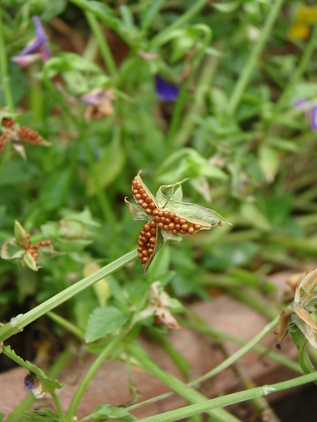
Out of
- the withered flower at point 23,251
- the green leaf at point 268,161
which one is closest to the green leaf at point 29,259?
the withered flower at point 23,251

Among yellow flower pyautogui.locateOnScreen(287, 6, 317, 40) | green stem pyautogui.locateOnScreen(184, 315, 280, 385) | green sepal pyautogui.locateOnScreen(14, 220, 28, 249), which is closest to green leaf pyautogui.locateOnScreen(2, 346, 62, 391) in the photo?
green sepal pyautogui.locateOnScreen(14, 220, 28, 249)

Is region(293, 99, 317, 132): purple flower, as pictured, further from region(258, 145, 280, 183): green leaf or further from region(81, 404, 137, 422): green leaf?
region(81, 404, 137, 422): green leaf

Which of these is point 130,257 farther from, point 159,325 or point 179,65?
point 179,65

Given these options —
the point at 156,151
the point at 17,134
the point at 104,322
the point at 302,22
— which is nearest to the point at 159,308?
the point at 104,322

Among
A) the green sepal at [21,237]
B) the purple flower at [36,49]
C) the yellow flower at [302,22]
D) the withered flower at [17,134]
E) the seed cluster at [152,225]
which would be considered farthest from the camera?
the yellow flower at [302,22]

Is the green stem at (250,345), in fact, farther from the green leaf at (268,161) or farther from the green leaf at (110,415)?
Answer: the green leaf at (268,161)

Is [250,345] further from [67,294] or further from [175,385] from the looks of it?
[67,294]
